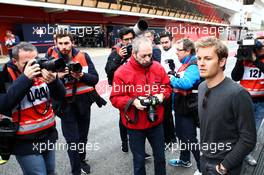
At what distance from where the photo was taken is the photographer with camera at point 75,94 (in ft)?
9.70

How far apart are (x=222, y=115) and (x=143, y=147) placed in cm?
111

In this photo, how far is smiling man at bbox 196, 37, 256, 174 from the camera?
68.8 inches

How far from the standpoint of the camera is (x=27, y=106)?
2252 mm

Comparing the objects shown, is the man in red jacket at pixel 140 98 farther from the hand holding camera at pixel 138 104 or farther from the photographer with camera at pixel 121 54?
the photographer with camera at pixel 121 54

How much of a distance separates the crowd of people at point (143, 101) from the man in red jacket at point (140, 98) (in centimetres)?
1

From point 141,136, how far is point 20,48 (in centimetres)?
148

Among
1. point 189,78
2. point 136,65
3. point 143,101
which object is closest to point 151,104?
point 143,101

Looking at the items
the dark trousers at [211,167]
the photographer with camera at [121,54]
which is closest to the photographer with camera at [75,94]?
the photographer with camera at [121,54]

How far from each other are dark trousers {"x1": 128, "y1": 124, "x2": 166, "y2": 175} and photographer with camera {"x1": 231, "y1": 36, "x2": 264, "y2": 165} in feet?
3.92

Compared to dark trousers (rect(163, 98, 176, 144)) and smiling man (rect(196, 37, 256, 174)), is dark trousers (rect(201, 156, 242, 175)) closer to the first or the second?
smiling man (rect(196, 37, 256, 174))

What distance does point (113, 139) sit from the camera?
4.41 m

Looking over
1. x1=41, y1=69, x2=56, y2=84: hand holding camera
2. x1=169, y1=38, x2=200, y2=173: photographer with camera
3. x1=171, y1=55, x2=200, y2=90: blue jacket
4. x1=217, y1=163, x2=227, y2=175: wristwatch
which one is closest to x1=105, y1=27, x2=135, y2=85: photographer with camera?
x1=169, y1=38, x2=200, y2=173: photographer with camera

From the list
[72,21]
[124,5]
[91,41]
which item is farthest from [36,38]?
[124,5]

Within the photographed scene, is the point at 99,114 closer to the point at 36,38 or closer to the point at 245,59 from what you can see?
the point at 245,59
